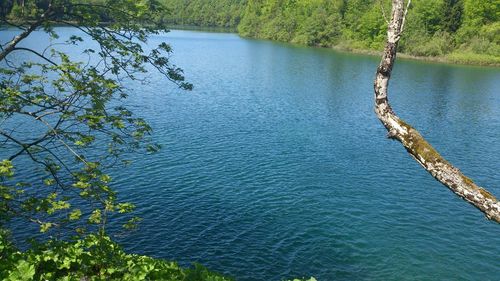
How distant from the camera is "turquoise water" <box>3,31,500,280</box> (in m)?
23.3

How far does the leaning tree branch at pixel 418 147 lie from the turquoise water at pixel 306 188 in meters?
14.4

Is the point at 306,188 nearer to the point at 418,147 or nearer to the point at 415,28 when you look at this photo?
the point at 418,147

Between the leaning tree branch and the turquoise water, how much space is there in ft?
47.4

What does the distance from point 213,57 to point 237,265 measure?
8775 cm

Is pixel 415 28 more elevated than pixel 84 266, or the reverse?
pixel 415 28

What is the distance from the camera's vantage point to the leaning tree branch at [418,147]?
8133 mm

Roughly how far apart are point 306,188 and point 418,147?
951 inches

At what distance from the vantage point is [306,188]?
3253cm

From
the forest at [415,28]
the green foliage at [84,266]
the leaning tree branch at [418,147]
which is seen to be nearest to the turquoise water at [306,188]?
the green foliage at [84,266]

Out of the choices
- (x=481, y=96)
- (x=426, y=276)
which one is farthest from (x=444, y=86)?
(x=426, y=276)

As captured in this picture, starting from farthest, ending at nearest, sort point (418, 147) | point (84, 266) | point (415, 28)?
point (415, 28)
point (84, 266)
point (418, 147)

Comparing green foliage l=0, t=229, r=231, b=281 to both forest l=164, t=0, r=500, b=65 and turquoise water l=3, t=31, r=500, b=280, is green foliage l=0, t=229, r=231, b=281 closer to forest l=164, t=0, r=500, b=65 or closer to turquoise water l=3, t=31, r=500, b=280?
turquoise water l=3, t=31, r=500, b=280

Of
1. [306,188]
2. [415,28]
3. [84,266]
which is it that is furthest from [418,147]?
[415,28]

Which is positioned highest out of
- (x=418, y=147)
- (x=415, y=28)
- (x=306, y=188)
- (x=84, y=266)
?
(x=415, y=28)
